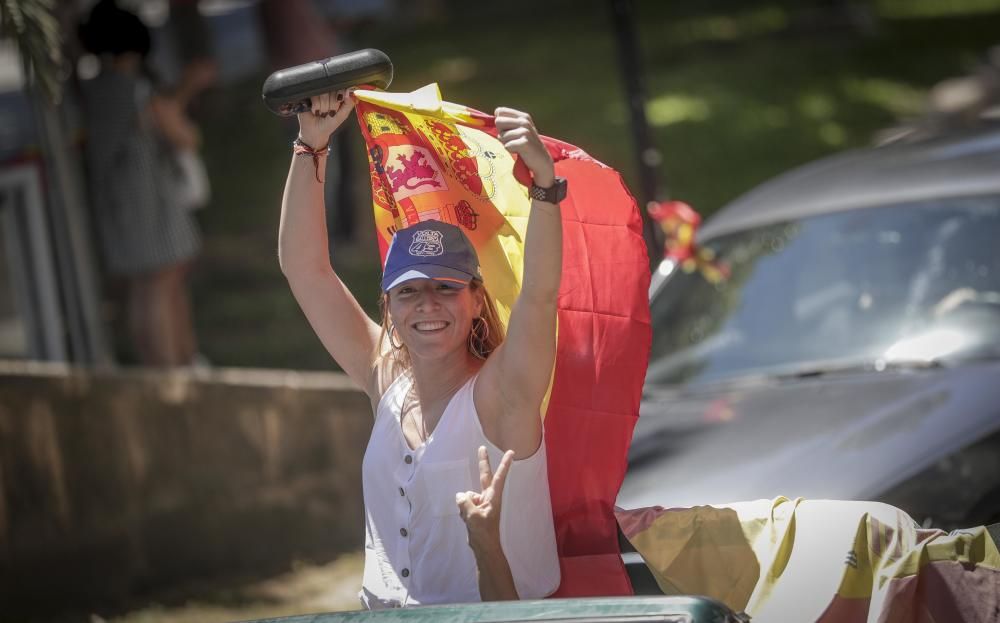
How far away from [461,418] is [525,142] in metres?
0.64

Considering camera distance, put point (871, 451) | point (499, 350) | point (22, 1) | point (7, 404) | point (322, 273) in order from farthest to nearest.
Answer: point (7, 404), point (22, 1), point (871, 451), point (322, 273), point (499, 350)

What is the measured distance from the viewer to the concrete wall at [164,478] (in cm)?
596

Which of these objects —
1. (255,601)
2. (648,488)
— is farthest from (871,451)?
(255,601)

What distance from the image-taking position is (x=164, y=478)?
6.46m

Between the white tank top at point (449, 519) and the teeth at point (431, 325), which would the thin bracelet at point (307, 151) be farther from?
the white tank top at point (449, 519)

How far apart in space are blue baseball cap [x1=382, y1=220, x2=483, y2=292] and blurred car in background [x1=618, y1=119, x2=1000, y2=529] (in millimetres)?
1220

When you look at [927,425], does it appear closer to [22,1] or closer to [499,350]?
[499,350]

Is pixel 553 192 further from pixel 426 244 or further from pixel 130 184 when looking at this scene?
pixel 130 184

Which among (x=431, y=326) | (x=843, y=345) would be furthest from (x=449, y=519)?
(x=843, y=345)

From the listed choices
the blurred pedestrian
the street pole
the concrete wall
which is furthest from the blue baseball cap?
the blurred pedestrian

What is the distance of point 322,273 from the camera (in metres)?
3.42

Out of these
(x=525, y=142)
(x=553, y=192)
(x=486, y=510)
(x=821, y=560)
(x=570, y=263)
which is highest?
(x=525, y=142)

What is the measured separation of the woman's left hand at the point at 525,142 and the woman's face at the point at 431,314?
0.38 m

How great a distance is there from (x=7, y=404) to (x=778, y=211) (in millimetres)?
3306
